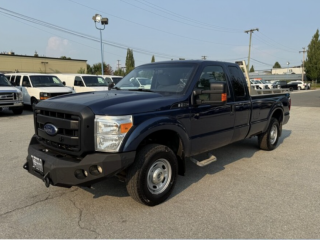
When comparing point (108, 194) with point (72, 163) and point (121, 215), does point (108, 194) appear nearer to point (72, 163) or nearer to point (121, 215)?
point (121, 215)

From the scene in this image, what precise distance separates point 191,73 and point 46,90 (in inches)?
417

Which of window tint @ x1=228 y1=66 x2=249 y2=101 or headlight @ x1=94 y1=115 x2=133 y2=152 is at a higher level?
window tint @ x1=228 y1=66 x2=249 y2=101

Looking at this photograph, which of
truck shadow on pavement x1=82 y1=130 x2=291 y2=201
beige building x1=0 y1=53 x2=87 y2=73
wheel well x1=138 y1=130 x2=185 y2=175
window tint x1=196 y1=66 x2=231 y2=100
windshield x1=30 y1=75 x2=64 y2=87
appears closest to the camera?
wheel well x1=138 y1=130 x2=185 y2=175

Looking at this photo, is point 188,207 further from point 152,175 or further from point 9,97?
point 9,97

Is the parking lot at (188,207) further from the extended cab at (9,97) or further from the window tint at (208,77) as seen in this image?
the extended cab at (9,97)

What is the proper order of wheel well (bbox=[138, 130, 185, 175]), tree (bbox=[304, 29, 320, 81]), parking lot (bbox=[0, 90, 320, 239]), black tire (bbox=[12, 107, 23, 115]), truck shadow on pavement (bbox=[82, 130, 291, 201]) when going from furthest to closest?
tree (bbox=[304, 29, 320, 81]) → black tire (bbox=[12, 107, 23, 115]) → truck shadow on pavement (bbox=[82, 130, 291, 201]) → wheel well (bbox=[138, 130, 185, 175]) → parking lot (bbox=[0, 90, 320, 239])

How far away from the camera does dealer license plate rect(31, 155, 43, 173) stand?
325cm

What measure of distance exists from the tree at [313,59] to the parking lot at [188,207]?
63.0 m

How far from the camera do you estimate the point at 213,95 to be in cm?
372

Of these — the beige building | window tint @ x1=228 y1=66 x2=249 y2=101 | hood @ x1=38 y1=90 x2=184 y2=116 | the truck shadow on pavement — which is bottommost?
the truck shadow on pavement

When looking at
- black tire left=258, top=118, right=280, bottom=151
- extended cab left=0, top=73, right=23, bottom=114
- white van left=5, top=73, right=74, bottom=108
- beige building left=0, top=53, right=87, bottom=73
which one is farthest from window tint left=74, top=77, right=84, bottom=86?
beige building left=0, top=53, right=87, bottom=73

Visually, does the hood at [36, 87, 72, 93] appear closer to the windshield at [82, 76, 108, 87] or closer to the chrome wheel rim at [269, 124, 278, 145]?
the windshield at [82, 76, 108, 87]

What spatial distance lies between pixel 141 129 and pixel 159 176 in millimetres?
783

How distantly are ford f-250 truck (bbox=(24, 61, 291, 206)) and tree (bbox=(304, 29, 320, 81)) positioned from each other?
63.9 meters
